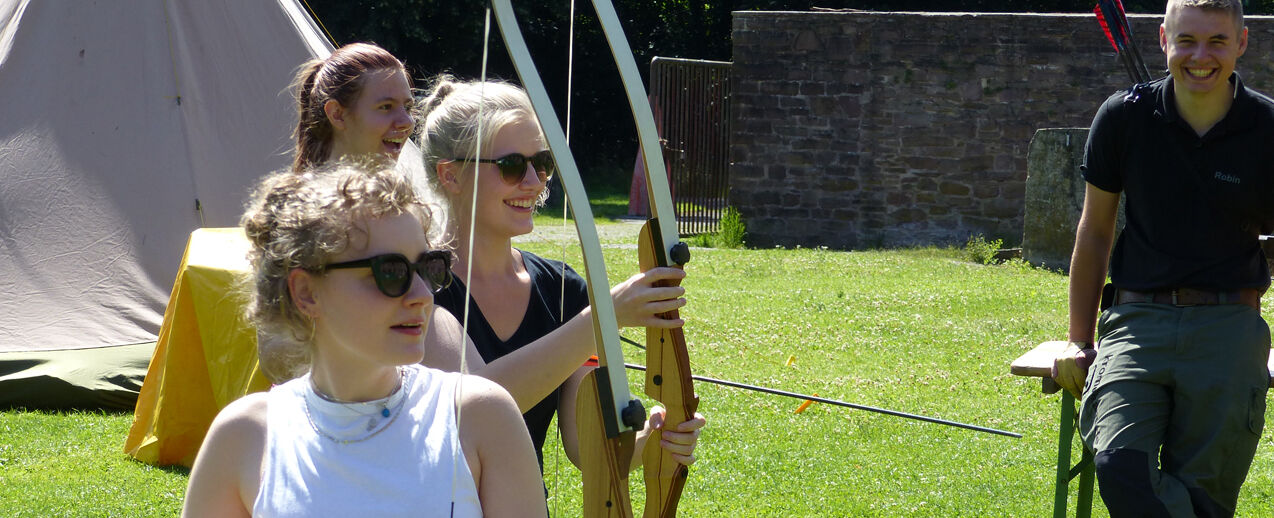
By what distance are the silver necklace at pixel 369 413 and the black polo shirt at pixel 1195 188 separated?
2361 mm

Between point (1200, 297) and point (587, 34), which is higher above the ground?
point (587, 34)

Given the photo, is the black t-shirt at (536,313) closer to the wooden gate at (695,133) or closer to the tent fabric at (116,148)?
the tent fabric at (116,148)

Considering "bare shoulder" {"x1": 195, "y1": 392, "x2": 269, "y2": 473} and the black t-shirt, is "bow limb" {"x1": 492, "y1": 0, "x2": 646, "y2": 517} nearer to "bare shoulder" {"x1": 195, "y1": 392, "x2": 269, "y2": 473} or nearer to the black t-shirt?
the black t-shirt

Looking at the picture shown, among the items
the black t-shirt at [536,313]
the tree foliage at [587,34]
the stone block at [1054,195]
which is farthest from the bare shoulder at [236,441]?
the tree foliage at [587,34]

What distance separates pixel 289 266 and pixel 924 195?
43.0ft

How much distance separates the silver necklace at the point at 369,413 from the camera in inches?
68.2

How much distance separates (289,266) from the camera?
1.76m

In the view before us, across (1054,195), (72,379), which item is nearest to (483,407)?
(72,379)

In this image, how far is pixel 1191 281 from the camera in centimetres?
336

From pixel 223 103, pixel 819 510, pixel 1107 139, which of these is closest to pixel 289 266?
pixel 1107 139

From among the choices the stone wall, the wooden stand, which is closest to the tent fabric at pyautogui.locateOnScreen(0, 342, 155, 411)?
the wooden stand

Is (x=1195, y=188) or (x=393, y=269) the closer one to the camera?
(x=393, y=269)

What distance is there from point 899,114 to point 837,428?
888 cm

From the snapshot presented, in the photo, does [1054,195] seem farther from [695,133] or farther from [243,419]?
[243,419]
